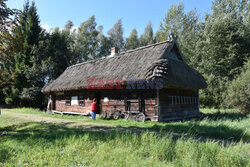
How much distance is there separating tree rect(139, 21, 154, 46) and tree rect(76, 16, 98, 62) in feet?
32.7

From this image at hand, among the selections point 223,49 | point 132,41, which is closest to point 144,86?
point 223,49

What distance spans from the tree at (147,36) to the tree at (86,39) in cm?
997

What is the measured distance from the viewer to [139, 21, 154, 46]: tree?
3603cm

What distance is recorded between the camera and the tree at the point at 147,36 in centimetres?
3603

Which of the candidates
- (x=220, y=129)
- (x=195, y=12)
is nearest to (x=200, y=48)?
(x=195, y=12)

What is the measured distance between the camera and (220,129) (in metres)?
7.15

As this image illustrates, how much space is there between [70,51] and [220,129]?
26706 millimetres

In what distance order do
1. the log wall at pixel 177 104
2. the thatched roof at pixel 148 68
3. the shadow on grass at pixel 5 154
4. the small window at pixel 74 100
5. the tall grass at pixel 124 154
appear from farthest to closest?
the small window at pixel 74 100, the log wall at pixel 177 104, the thatched roof at pixel 148 68, the shadow on grass at pixel 5 154, the tall grass at pixel 124 154

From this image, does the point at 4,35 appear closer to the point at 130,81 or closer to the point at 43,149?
the point at 43,149

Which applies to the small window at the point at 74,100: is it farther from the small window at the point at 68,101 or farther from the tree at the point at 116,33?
the tree at the point at 116,33

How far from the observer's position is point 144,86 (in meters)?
10.2

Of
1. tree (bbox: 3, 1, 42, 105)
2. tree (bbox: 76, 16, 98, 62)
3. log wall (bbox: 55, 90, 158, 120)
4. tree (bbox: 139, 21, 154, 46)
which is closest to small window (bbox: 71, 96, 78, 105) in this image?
log wall (bbox: 55, 90, 158, 120)

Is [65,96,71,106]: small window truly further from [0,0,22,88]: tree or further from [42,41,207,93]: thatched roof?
[0,0,22,88]: tree

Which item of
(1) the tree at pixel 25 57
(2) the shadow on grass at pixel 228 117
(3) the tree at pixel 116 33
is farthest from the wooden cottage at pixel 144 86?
(3) the tree at pixel 116 33
